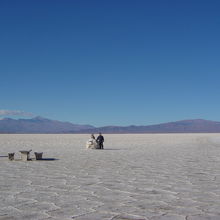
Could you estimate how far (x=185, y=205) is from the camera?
691cm

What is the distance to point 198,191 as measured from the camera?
839 cm

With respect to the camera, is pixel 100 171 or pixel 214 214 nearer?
pixel 214 214

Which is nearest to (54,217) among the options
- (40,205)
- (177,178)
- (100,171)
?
(40,205)

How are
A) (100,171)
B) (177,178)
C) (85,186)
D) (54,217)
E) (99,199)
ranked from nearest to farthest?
(54,217) → (99,199) → (85,186) → (177,178) → (100,171)

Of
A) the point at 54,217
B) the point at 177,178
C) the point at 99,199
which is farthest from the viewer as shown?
the point at 177,178

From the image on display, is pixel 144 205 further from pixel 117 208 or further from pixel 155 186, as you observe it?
pixel 155 186

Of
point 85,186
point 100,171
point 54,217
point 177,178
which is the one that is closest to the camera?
point 54,217

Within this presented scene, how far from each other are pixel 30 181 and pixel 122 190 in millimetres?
2398

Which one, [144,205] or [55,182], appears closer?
[144,205]

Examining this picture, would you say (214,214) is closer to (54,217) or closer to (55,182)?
(54,217)

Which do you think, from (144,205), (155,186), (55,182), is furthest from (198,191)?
(55,182)

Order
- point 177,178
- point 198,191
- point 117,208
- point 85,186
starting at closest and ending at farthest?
point 117,208
point 198,191
point 85,186
point 177,178

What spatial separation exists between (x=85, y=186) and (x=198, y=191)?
90.7 inches

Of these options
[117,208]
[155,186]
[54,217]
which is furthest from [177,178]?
[54,217]
